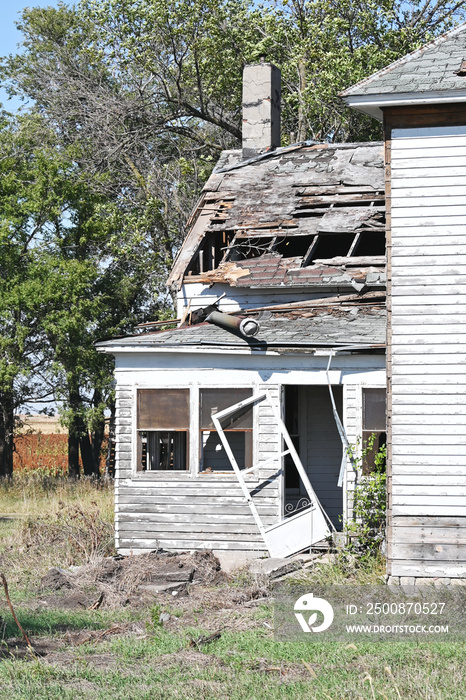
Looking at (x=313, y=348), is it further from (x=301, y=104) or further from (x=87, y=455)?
(x=87, y=455)

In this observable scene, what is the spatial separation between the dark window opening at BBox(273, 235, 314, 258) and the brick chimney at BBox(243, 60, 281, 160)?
3121 mm

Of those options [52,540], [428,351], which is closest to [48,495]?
[52,540]

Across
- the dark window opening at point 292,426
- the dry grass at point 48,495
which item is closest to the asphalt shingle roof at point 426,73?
the dark window opening at point 292,426

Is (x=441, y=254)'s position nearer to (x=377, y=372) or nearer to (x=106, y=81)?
(x=377, y=372)

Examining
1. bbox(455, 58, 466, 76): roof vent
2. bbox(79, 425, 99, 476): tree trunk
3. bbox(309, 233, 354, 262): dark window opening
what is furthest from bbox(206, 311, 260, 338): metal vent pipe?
bbox(79, 425, 99, 476): tree trunk

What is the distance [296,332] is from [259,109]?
7553mm

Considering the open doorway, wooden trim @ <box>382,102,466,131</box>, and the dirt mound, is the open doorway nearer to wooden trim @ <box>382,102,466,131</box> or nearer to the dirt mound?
the dirt mound

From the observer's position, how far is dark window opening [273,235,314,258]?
55.4 feet

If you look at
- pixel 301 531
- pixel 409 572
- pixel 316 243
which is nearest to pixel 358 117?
pixel 316 243

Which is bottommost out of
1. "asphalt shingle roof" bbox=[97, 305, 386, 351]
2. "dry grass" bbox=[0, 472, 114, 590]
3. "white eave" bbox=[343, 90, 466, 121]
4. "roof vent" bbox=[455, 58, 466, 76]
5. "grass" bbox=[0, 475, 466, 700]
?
"dry grass" bbox=[0, 472, 114, 590]

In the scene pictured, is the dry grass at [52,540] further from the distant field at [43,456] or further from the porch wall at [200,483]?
the distant field at [43,456]

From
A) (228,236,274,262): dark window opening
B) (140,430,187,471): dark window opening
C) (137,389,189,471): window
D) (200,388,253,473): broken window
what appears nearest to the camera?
(200,388,253,473): broken window

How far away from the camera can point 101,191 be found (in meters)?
27.2

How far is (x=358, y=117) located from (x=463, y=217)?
16550 millimetres
